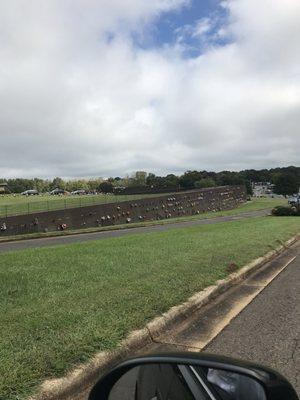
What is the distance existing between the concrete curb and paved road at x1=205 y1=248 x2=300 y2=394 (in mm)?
653

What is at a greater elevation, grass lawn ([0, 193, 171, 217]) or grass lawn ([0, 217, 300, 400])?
grass lawn ([0, 217, 300, 400])

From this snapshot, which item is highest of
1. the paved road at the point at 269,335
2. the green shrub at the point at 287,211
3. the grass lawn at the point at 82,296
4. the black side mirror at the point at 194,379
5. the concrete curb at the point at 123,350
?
the black side mirror at the point at 194,379

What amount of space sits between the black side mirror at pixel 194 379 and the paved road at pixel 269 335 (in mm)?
2821

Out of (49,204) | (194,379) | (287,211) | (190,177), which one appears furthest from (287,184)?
(194,379)

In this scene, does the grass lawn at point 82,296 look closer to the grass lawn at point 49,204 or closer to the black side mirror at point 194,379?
the black side mirror at point 194,379

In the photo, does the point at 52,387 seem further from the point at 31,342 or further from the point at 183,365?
the point at 183,365

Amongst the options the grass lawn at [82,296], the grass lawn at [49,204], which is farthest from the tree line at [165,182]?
the grass lawn at [82,296]

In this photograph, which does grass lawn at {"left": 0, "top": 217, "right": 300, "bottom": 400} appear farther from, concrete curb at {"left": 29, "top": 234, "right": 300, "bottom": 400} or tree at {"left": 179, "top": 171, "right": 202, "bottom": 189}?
tree at {"left": 179, "top": 171, "right": 202, "bottom": 189}

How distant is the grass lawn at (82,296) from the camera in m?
4.92

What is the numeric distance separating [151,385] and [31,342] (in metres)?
3.31

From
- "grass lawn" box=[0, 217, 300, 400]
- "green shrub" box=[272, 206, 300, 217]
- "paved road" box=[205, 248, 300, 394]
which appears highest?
"grass lawn" box=[0, 217, 300, 400]

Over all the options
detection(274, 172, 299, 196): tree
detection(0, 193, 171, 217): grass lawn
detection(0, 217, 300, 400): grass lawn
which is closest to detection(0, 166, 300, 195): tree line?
detection(274, 172, 299, 196): tree

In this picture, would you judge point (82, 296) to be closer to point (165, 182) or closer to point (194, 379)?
point (194, 379)

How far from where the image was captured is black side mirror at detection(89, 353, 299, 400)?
6.54 feet
